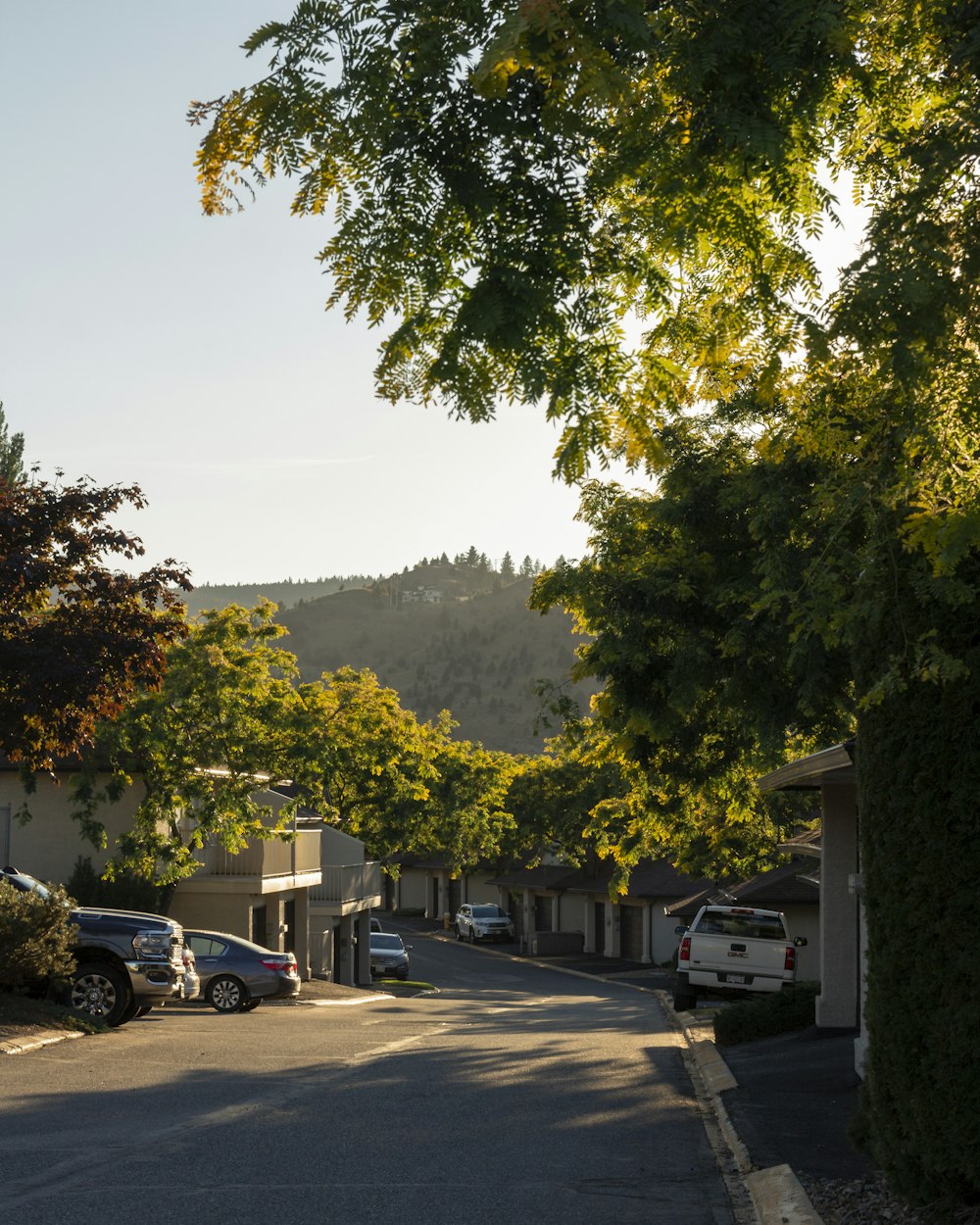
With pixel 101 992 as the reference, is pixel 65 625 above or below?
above

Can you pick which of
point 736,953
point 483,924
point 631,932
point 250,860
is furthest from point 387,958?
point 736,953

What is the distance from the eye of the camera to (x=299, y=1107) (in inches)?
527

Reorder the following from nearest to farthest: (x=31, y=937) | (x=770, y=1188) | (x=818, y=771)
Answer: (x=770, y=1188) → (x=818, y=771) → (x=31, y=937)

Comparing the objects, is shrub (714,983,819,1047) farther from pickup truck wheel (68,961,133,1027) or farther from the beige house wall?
the beige house wall

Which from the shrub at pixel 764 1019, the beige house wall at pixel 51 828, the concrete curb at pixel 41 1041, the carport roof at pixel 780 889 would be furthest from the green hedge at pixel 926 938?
the carport roof at pixel 780 889

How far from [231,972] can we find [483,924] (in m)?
51.9

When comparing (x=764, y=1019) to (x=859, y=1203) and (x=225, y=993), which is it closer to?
(x=859, y=1203)

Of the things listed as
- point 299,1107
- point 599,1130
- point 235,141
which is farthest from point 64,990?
point 235,141

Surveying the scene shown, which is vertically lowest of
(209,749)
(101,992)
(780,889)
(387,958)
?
(387,958)

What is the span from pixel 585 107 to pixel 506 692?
17074 cm

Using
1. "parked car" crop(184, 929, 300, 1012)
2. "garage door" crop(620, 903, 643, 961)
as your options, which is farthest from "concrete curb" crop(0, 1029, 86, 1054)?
"garage door" crop(620, 903, 643, 961)

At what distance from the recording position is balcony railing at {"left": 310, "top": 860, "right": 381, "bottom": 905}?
48.0 metres

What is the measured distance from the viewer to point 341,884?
48312 mm

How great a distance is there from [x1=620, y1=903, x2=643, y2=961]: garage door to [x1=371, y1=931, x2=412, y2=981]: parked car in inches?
606
